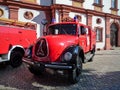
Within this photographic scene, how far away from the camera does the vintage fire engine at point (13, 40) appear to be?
1059 centimetres

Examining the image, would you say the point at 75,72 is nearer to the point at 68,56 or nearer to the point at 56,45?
the point at 68,56

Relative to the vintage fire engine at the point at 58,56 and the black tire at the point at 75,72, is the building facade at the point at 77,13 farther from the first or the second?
the black tire at the point at 75,72

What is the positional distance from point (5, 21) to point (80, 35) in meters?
4.02

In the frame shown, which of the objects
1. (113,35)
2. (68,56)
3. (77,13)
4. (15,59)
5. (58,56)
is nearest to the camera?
(68,56)

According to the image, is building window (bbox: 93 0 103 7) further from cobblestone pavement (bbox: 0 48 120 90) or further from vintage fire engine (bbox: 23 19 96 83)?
vintage fire engine (bbox: 23 19 96 83)

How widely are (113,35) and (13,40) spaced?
19.9 meters

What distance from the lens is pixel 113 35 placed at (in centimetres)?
2911

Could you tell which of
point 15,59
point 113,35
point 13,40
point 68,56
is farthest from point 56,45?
point 113,35

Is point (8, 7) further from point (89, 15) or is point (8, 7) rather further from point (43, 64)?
point (43, 64)

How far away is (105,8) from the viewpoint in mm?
27453

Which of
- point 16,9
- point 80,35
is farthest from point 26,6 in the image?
point 80,35

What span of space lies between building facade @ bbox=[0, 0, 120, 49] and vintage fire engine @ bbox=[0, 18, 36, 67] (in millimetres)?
3909

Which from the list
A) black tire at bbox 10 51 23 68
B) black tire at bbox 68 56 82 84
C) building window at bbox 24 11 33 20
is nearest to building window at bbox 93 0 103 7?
building window at bbox 24 11 33 20

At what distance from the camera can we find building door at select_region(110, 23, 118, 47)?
28.9 metres
